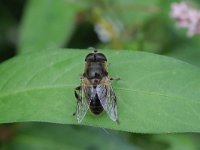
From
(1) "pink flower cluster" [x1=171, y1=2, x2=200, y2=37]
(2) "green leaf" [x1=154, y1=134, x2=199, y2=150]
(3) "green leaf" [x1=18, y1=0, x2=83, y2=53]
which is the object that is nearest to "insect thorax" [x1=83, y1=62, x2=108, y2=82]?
(1) "pink flower cluster" [x1=171, y1=2, x2=200, y2=37]

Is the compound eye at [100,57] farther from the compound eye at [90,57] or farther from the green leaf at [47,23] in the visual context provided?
the green leaf at [47,23]

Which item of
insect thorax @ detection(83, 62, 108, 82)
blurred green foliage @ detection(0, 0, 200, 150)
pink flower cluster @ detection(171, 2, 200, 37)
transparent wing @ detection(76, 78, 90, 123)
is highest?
blurred green foliage @ detection(0, 0, 200, 150)

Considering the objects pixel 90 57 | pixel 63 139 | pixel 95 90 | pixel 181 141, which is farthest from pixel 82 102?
pixel 181 141

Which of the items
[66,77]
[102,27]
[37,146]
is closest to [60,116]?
[66,77]

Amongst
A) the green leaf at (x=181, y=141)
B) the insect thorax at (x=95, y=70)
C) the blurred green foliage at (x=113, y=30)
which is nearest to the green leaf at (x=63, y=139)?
the blurred green foliage at (x=113, y=30)

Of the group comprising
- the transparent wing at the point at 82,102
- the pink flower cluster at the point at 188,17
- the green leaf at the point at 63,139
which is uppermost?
the pink flower cluster at the point at 188,17

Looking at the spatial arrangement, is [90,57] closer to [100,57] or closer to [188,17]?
[100,57]

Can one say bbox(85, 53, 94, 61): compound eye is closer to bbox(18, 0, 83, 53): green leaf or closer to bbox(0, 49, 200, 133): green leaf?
bbox(0, 49, 200, 133): green leaf
